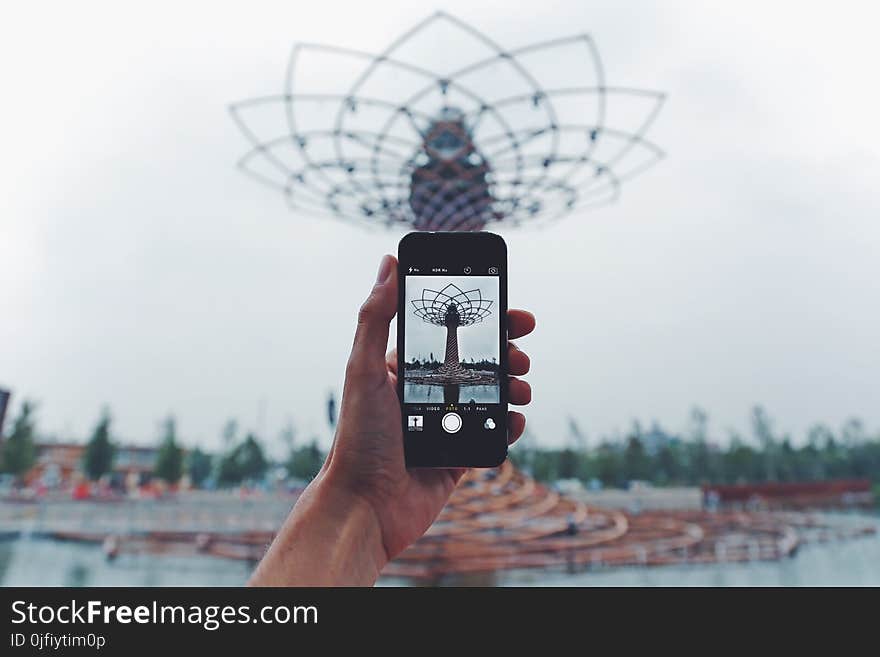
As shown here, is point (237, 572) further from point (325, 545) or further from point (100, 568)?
point (325, 545)

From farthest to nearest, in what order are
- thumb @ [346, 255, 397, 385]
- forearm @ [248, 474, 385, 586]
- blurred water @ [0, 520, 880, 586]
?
blurred water @ [0, 520, 880, 586], thumb @ [346, 255, 397, 385], forearm @ [248, 474, 385, 586]

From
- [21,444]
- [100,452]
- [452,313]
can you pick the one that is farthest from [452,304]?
[100,452]

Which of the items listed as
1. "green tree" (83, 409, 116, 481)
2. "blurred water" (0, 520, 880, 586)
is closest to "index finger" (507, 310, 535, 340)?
"blurred water" (0, 520, 880, 586)

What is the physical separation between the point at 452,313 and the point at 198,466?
14.1 metres

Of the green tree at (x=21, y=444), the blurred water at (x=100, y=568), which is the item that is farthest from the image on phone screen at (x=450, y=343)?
the green tree at (x=21, y=444)

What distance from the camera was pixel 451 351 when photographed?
3.67 feet

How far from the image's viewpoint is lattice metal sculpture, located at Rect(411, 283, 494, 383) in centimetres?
111

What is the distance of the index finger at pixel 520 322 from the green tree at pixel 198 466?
546 inches

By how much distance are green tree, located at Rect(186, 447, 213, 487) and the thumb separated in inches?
545

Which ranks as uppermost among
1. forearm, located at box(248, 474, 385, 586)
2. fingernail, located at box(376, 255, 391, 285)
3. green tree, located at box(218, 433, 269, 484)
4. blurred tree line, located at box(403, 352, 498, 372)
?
fingernail, located at box(376, 255, 391, 285)

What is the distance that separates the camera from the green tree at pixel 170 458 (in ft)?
44.1

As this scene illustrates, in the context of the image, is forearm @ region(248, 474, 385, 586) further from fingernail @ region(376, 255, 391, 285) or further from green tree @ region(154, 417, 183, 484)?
green tree @ region(154, 417, 183, 484)
